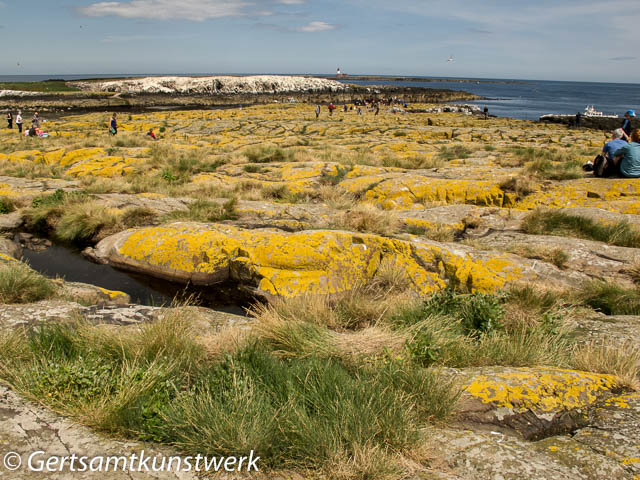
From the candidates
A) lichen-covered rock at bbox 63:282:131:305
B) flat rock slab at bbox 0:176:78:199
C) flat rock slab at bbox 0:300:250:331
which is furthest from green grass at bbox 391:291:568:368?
flat rock slab at bbox 0:176:78:199

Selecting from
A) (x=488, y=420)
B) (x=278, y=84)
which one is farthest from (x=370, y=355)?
(x=278, y=84)

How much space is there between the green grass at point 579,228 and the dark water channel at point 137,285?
601cm

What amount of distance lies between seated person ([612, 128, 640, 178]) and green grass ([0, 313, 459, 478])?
9.41 meters

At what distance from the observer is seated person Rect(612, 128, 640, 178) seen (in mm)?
8769

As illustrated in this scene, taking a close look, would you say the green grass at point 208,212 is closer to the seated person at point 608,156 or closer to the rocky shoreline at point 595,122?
the seated person at point 608,156

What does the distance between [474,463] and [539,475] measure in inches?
13.2

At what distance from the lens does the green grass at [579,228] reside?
263 inches

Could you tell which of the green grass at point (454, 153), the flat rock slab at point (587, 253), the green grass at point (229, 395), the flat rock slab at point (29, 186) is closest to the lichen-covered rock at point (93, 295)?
the green grass at point (229, 395)

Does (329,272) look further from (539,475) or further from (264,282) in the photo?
(539,475)

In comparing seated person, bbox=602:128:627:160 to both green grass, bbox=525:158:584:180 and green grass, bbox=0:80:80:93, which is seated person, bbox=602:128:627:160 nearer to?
green grass, bbox=525:158:584:180

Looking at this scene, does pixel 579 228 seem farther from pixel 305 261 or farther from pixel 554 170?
pixel 305 261

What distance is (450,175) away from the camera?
1136 cm

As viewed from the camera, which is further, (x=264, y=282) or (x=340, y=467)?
(x=264, y=282)

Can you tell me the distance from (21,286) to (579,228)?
375 inches
